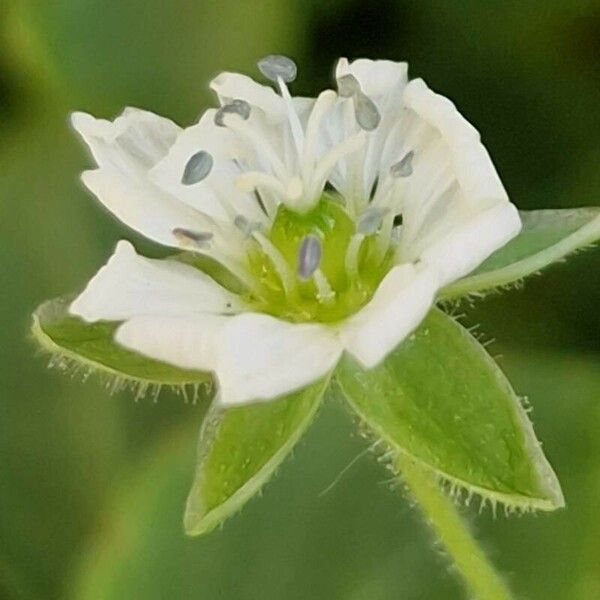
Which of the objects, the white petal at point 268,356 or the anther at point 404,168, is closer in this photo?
the white petal at point 268,356

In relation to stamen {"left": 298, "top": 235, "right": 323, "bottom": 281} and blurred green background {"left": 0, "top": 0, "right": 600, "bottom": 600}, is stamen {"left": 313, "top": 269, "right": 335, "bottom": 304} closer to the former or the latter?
stamen {"left": 298, "top": 235, "right": 323, "bottom": 281}

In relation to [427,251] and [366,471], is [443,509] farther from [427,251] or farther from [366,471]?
[366,471]

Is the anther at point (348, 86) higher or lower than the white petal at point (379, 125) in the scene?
higher

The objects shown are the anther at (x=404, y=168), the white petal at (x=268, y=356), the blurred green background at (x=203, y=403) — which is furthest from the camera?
the blurred green background at (x=203, y=403)

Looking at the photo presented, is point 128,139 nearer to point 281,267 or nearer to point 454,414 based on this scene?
point 281,267

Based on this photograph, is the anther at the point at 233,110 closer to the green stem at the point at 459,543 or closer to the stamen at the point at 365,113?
the stamen at the point at 365,113

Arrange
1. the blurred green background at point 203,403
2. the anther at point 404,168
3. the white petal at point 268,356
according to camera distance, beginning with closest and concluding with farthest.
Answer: the white petal at point 268,356, the anther at point 404,168, the blurred green background at point 203,403

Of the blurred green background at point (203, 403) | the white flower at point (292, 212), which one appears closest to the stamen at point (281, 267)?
the white flower at point (292, 212)
